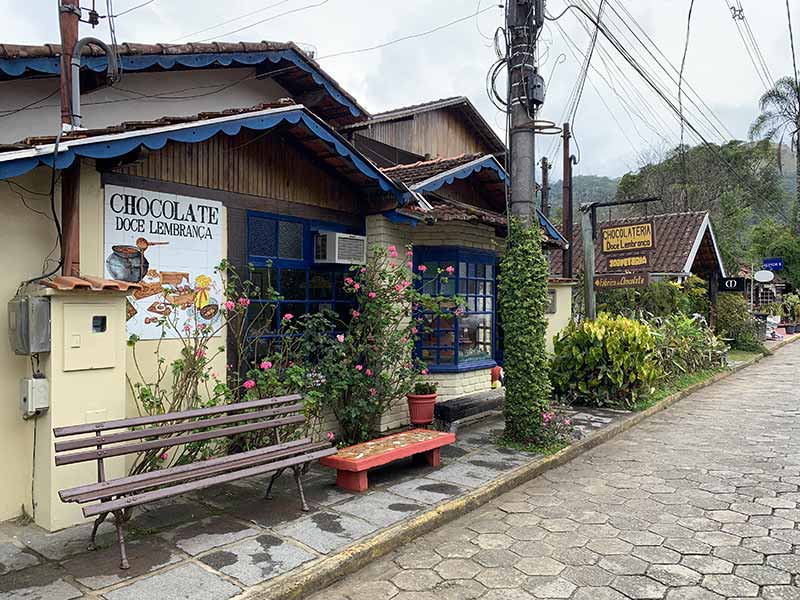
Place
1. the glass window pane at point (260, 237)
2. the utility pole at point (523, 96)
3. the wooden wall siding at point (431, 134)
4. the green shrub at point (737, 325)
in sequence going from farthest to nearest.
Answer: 1. the green shrub at point (737, 325)
2. the wooden wall siding at point (431, 134)
3. the utility pole at point (523, 96)
4. the glass window pane at point (260, 237)

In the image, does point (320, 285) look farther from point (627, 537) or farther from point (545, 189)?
point (545, 189)

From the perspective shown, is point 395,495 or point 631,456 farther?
point 631,456

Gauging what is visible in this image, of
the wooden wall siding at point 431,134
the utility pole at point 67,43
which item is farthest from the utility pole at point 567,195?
the utility pole at point 67,43

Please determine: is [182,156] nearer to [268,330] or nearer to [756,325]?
[268,330]

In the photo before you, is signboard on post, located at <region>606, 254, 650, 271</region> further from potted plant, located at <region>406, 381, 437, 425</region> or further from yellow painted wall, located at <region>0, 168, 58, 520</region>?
yellow painted wall, located at <region>0, 168, 58, 520</region>

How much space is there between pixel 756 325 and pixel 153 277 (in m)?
20.1

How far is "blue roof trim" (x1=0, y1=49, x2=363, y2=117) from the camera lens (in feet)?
18.8

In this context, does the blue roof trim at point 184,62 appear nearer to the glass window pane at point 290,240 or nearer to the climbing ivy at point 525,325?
the glass window pane at point 290,240

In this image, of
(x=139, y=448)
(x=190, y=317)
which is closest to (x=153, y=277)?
(x=190, y=317)

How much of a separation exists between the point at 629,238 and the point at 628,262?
1.59 ft

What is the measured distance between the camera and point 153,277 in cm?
525

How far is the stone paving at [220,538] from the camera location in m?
3.48

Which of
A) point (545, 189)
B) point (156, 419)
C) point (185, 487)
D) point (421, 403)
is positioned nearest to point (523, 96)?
point (421, 403)

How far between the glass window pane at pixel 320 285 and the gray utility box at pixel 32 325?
2903 mm
